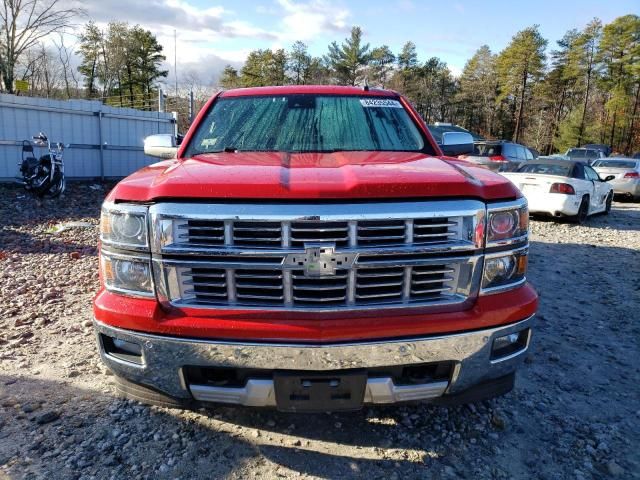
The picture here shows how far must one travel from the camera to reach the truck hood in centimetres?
202

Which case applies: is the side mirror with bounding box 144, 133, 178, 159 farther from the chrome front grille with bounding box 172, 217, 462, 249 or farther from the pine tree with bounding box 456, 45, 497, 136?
the pine tree with bounding box 456, 45, 497, 136

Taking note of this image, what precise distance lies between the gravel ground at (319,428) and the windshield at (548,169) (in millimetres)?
Answer: 6919

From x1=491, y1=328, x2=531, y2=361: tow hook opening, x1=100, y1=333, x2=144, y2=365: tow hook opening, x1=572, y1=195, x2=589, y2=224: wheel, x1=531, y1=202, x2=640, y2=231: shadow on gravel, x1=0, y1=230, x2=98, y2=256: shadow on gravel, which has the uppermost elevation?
x1=491, y1=328, x2=531, y2=361: tow hook opening

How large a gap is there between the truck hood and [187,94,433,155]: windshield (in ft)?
2.30

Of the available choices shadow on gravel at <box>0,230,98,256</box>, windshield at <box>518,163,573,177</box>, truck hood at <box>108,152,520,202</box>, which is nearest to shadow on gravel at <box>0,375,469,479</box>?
truck hood at <box>108,152,520,202</box>

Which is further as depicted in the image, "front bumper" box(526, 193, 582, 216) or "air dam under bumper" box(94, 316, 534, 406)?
"front bumper" box(526, 193, 582, 216)

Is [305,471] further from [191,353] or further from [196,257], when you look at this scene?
[196,257]

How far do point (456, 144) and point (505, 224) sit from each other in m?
1.74

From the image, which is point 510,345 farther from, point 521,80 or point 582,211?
point 521,80

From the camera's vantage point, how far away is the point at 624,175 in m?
16.1

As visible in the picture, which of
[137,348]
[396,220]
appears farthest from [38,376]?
[396,220]

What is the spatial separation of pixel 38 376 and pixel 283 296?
2.05 meters

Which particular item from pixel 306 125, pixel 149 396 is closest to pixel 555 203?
pixel 306 125

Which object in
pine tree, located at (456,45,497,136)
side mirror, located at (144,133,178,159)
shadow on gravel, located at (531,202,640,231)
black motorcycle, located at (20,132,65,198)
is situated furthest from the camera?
pine tree, located at (456,45,497,136)
